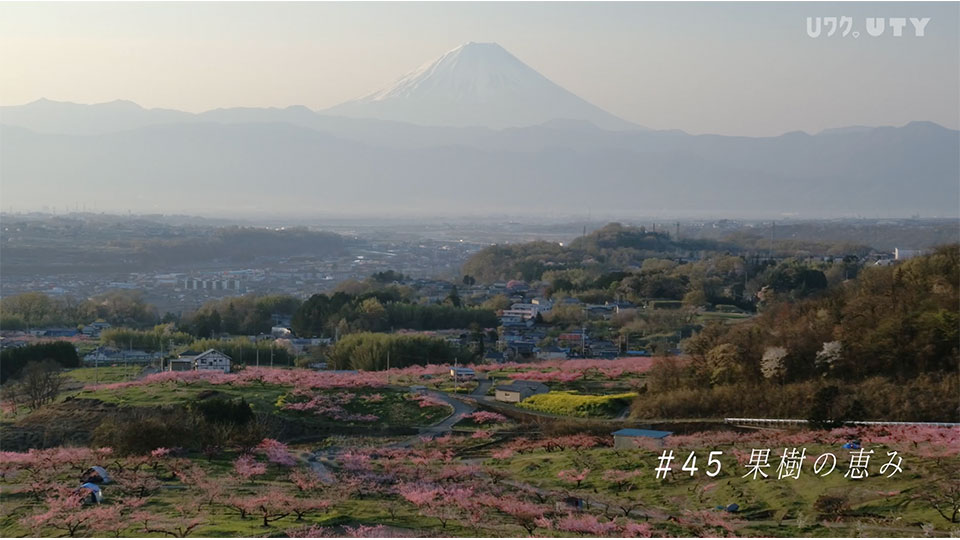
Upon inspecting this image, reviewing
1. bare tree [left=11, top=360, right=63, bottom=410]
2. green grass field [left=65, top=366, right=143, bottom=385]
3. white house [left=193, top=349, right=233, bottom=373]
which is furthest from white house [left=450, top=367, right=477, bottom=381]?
bare tree [left=11, top=360, right=63, bottom=410]

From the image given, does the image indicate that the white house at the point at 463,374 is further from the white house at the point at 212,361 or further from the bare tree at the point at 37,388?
the bare tree at the point at 37,388

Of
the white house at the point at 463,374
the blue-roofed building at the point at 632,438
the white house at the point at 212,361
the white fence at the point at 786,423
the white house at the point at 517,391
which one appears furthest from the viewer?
the white house at the point at 212,361

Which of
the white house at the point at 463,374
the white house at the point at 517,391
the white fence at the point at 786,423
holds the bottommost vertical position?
the white house at the point at 463,374

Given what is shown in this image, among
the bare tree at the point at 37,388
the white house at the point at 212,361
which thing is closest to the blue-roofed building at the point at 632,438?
the bare tree at the point at 37,388

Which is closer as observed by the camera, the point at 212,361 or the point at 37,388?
the point at 37,388

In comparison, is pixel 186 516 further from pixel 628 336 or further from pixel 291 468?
pixel 628 336

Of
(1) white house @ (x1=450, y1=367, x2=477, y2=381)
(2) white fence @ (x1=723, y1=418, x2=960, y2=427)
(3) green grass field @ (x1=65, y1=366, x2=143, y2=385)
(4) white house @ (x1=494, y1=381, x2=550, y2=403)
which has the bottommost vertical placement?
(3) green grass field @ (x1=65, y1=366, x2=143, y2=385)

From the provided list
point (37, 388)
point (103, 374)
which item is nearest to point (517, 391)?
point (37, 388)

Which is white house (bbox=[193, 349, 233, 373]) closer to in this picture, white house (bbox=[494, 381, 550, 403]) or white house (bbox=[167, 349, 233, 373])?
white house (bbox=[167, 349, 233, 373])

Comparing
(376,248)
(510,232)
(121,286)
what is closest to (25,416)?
(121,286)

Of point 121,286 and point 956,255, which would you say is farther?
point 121,286

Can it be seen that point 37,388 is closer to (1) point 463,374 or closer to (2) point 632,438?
(1) point 463,374
